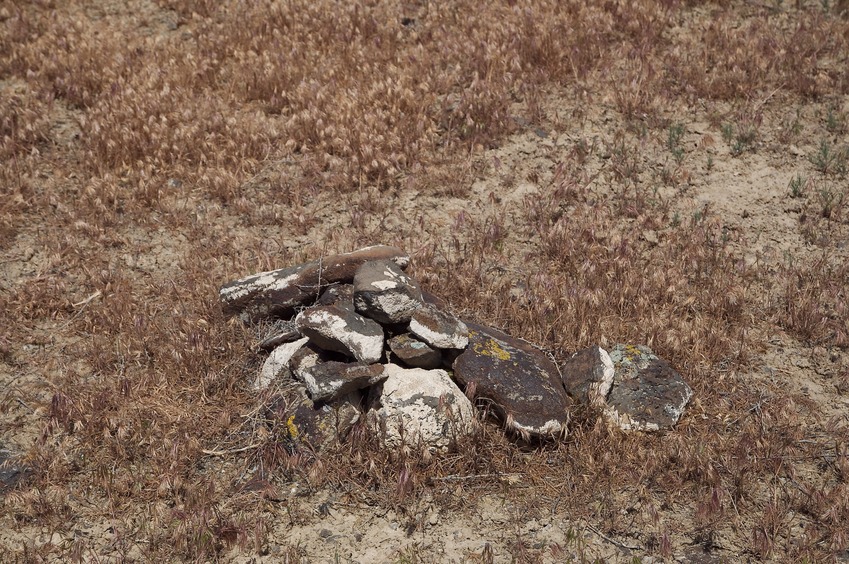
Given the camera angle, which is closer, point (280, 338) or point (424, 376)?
point (424, 376)

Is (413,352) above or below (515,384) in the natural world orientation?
above

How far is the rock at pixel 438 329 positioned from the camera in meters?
5.82

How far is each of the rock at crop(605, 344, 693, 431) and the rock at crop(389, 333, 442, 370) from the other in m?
1.30

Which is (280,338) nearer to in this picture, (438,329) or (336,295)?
(336,295)

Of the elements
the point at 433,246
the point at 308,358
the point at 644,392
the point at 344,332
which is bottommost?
the point at 644,392

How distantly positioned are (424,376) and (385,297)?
625 mm

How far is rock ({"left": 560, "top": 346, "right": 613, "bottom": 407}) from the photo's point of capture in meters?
5.79

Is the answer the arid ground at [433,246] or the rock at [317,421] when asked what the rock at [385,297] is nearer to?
the rock at [317,421]

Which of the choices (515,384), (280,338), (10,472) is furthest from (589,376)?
(10,472)

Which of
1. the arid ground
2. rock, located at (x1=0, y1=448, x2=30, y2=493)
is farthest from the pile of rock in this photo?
rock, located at (x1=0, y1=448, x2=30, y2=493)

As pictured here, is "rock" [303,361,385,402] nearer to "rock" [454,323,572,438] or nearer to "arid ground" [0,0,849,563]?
"arid ground" [0,0,849,563]

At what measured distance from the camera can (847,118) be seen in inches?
351

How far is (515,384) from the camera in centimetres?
575

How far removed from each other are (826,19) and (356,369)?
830cm
